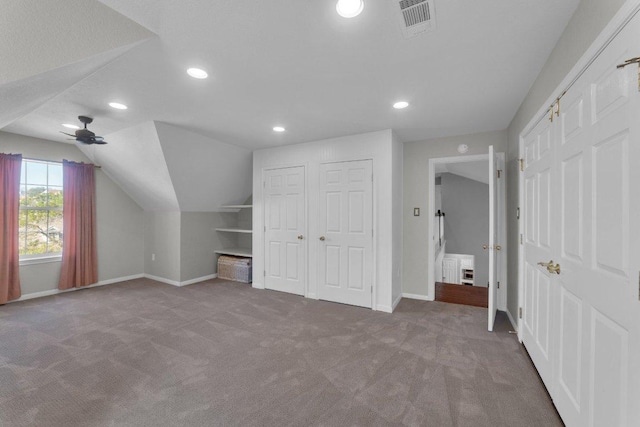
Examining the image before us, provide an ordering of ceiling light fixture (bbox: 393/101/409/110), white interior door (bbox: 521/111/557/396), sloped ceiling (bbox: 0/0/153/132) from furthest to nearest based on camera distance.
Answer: ceiling light fixture (bbox: 393/101/409/110)
white interior door (bbox: 521/111/557/396)
sloped ceiling (bbox: 0/0/153/132)

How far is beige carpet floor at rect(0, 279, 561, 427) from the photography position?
173cm

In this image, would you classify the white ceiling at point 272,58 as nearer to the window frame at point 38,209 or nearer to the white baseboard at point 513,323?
the window frame at point 38,209

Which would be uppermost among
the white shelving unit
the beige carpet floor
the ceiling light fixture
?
the ceiling light fixture

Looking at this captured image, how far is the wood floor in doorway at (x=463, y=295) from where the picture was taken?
3895 millimetres

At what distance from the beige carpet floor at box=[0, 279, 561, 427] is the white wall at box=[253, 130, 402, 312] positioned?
19.9 inches

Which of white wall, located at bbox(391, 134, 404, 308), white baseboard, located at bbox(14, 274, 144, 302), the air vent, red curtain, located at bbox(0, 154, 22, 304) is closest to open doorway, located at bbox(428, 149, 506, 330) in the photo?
white wall, located at bbox(391, 134, 404, 308)

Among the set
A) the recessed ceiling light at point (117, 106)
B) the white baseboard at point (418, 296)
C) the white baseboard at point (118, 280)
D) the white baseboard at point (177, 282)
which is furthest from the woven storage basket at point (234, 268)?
the recessed ceiling light at point (117, 106)

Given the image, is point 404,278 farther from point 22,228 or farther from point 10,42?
point 22,228

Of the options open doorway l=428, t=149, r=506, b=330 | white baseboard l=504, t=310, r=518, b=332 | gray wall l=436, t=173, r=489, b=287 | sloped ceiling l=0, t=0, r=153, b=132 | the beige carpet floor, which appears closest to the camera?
sloped ceiling l=0, t=0, r=153, b=132

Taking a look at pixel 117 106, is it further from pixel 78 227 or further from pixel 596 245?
pixel 596 245

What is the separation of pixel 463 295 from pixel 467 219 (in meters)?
3.88

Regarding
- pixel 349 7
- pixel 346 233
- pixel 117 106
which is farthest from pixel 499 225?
pixel 117 106

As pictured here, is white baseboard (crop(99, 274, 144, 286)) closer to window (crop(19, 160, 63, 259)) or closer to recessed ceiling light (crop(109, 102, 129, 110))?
window (crop(19, 160, 63, 259))

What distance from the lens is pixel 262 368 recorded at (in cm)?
225
